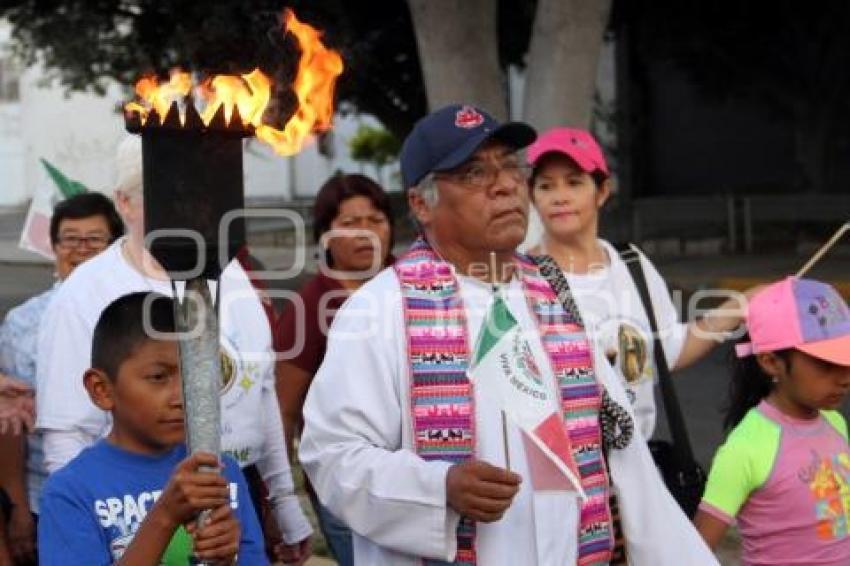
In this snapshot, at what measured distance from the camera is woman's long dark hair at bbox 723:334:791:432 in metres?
4.23

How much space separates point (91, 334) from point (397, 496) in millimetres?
1107

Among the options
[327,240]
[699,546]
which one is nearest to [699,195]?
[327,240]

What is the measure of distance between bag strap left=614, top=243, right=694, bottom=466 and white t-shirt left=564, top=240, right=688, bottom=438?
0.06 feet

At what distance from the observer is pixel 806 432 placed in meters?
4.06

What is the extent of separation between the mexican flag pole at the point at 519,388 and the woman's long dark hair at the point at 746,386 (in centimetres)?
121

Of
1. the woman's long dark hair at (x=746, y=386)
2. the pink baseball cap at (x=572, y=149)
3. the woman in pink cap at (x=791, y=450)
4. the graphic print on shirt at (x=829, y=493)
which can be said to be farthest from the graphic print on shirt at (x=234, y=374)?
the graphic print on shirt at (x=829, y=493)

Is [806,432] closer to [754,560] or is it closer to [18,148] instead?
[754,560]

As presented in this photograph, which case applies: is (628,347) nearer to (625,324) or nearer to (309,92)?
(625,324)

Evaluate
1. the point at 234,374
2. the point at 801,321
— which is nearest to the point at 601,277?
the point at 801,321

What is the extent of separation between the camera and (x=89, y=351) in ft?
12.4

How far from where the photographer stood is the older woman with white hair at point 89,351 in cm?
376

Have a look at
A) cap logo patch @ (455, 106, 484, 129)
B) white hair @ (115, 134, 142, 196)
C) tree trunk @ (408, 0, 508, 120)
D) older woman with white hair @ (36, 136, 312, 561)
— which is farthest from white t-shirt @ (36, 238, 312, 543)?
tree trunk @ (408, 0, 508, 120)

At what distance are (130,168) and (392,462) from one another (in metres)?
1.36

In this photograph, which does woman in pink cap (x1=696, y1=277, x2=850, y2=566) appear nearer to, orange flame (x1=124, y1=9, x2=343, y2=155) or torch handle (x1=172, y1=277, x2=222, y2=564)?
orange flame (x1=124, y1=9, x2=343, y2=155)
